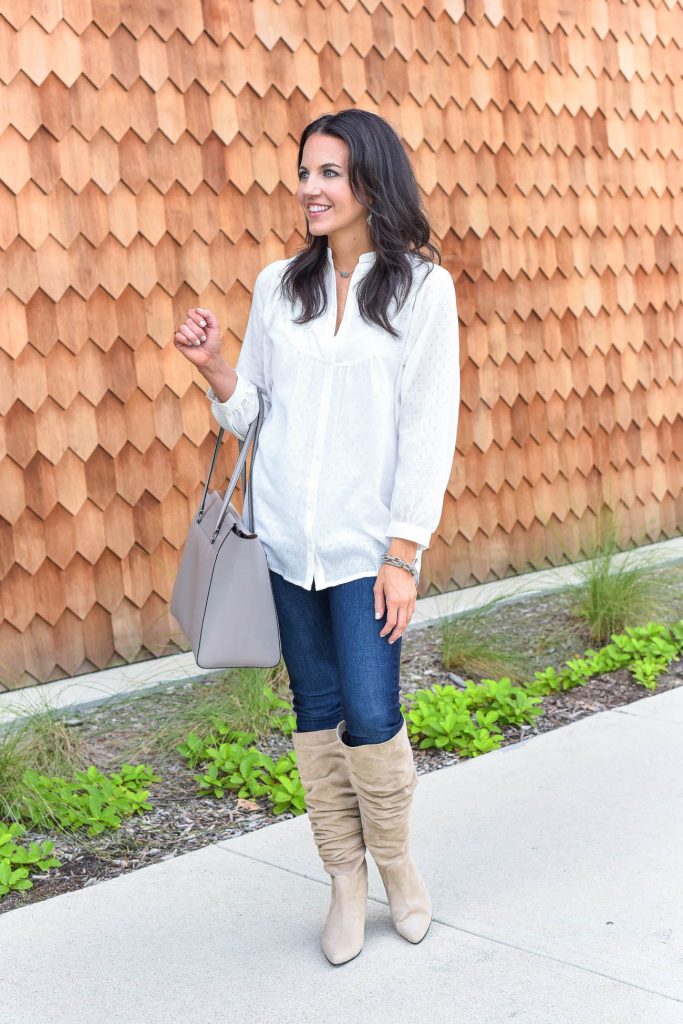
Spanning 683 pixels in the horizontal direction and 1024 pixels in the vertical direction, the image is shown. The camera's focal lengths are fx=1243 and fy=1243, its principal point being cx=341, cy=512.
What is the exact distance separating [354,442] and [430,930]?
1.14 meters

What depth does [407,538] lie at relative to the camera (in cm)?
257

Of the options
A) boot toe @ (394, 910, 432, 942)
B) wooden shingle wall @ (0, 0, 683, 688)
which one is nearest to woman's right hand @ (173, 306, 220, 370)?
boot toe @ (394, 910, 432, 942)

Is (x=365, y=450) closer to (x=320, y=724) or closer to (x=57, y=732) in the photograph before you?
(x=320, y=724)

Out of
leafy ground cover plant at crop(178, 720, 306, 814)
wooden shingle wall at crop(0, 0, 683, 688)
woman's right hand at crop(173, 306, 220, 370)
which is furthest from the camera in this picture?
wooden shingle wall at crop(0, 0, 683, 688)

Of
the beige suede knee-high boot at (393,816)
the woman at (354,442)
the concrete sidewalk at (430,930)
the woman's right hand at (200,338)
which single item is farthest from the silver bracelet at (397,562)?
the concrete sidewalk at (430,930)

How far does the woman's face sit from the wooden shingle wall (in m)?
2.44

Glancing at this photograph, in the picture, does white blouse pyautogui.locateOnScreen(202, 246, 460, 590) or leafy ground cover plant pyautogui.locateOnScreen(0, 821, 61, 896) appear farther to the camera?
leafy ground cover plant pyautogui.locateOnScreen(0, 821, 61, 896)

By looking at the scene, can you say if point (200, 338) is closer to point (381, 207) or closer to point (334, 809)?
point (381, 207)

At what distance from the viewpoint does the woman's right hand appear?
2.64 meters

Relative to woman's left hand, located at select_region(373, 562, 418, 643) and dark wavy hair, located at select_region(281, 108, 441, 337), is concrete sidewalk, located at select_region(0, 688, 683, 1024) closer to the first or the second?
woman's left hand, located at select_region(373, 562, 418, 643)

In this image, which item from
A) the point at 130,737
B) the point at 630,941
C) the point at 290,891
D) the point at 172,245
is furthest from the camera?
the point at 172,245

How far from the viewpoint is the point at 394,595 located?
256 cm

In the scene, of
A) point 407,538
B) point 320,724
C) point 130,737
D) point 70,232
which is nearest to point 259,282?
point 407,538

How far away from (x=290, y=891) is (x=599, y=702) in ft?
6.40
